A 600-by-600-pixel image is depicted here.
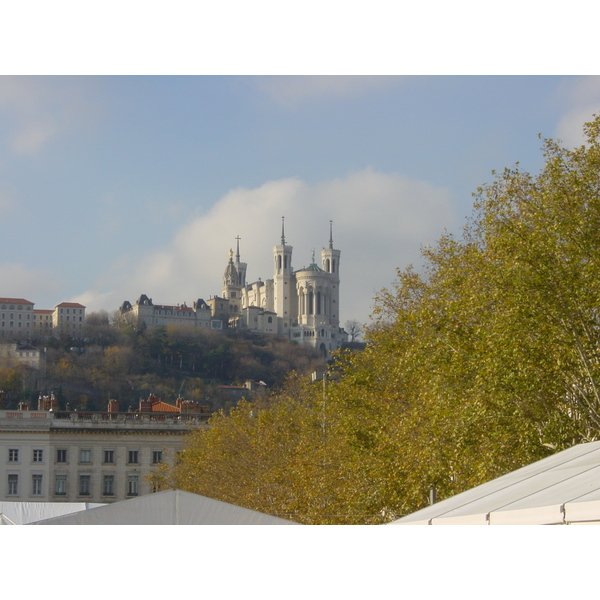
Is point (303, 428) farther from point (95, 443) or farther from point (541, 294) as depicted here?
point (95, 443)

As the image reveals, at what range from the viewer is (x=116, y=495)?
7775 centimetres

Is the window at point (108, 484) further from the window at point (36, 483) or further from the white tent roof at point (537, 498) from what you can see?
the white tent roof at point (537, 498)

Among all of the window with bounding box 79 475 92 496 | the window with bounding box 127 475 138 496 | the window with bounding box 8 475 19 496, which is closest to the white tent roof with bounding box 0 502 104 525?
the window with bounding box 8 475 19 496

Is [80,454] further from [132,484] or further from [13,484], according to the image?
[13,484]

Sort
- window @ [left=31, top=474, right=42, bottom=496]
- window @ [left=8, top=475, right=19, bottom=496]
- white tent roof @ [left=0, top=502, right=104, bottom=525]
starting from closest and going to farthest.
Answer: white tent roof @ [left=0, top=502, right=104, bottom=525] → window @ [left=8, top=475, right=19, bottom=496] → window @ [left=31, top=474, right=42, bottom=496]

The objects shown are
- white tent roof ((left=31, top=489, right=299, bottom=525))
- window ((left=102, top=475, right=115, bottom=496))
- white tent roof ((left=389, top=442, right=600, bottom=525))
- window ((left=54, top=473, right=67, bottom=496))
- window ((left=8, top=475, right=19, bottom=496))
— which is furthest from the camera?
window ((left=102, top=475, right=115, bottom=496))

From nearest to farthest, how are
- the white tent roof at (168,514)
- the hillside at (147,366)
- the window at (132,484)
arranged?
the white tent roof at (168,514)
the window at (132,484)
the hillside at (147,366)

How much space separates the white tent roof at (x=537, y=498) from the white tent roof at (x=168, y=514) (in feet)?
7.11

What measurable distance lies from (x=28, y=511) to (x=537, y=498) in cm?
1349

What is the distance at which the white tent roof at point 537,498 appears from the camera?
10637 mm

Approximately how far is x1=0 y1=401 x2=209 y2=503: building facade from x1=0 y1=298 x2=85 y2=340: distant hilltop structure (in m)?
102

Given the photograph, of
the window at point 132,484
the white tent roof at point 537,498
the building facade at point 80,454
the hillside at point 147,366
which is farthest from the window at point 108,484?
the white tent roof at point 537,498

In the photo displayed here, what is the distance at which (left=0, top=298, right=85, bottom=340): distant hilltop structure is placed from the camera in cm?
18238

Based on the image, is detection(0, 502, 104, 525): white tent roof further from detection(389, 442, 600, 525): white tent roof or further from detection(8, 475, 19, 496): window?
detection(8, 475, 19, 496): window
